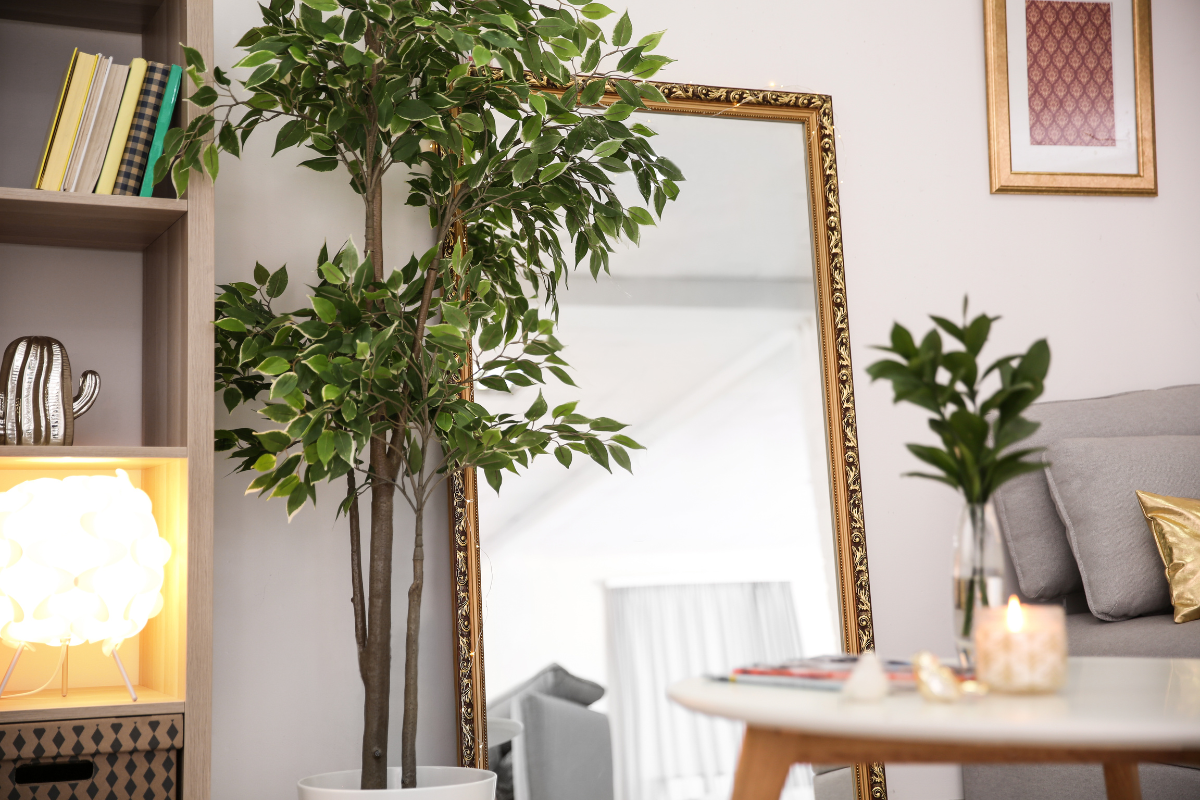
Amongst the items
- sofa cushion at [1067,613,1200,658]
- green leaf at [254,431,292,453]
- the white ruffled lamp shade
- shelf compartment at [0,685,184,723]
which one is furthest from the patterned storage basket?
sofa cushion at [1067,613,1200,658]

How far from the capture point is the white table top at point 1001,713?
84cm

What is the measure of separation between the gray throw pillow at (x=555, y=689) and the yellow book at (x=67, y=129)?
1191mm

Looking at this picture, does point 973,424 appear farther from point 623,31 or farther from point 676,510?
point 676,510

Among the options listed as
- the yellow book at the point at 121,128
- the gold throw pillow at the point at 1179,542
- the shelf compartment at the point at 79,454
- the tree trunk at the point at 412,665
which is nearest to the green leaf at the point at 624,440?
the tree trunk at the point at 412,665

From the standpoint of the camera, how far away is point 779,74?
2.47m

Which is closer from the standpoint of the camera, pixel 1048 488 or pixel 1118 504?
pixel 1118 504

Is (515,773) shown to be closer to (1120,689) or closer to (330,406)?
(330,406)

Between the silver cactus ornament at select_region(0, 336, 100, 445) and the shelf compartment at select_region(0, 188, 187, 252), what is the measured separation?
0.21m

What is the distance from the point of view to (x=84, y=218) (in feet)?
5.78

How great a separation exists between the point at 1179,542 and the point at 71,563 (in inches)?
76.3

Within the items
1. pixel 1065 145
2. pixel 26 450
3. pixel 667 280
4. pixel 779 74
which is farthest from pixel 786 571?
pixel 26 450

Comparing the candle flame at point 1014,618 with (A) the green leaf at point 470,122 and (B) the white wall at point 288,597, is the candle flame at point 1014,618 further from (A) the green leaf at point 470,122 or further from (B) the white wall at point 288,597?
(B) the white wall at point 288,597

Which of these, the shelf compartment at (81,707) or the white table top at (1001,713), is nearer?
the white table top at (1001,713)

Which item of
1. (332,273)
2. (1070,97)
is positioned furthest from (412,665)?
(1070,97)
